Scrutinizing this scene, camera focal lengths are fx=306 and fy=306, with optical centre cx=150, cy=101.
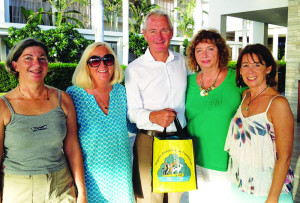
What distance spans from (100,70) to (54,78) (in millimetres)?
11076

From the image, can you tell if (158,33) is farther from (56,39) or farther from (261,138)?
(56,39)

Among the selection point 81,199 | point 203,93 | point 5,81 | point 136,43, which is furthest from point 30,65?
point 136,43

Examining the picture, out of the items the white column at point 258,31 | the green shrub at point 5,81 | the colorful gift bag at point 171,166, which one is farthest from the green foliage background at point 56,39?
the colorful gift bag at point 171,166

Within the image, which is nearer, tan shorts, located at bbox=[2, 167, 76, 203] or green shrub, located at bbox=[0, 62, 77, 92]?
tan shorts, located at bbox=[2, 167, 76, 203]

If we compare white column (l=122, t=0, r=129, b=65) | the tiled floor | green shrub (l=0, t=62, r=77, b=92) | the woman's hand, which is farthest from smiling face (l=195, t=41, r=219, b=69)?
white column (l=122, t=0, r=129, b=65)

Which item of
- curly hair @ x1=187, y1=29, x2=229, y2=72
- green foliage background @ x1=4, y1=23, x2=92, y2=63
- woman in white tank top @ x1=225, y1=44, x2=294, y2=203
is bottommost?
woman in white tank top @ x1=225, y1=44, x2=294, y2=203

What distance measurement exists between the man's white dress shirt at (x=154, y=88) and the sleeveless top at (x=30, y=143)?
2.71ft

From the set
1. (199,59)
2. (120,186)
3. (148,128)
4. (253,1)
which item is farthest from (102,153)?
(253,1)

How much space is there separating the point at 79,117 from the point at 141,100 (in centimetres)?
61

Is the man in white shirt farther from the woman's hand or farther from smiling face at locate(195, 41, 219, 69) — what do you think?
the woman's hand

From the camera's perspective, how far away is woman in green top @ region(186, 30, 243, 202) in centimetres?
249

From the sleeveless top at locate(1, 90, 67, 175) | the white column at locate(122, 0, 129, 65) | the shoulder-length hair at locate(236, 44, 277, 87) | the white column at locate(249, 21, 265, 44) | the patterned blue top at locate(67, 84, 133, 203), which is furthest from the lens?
the white column at locate(122, 0, 129, 65)

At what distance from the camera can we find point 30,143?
6.26 feet

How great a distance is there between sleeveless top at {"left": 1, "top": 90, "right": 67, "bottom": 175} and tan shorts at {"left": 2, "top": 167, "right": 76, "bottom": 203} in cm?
4
